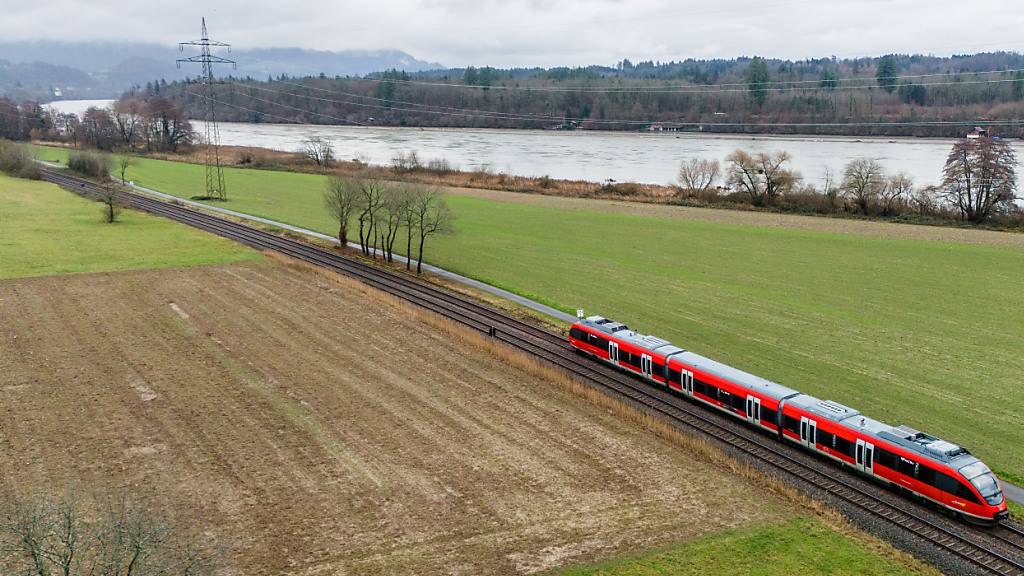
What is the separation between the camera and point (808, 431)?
2903 centimetres

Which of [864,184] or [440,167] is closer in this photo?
[864,184]

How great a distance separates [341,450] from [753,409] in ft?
53.7

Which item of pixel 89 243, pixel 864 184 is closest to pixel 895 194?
pixel 864 184

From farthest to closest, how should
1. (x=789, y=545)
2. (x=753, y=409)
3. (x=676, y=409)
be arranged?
(x=676, y=409), (x=753, y=409), (x=789, y=545)

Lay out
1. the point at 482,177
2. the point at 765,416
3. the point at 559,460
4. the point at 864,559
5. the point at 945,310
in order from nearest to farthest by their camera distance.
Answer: the point at 864,559 → the point at 559,460 → the point at 765,416 → the point at 945,310 → the point at 482,177

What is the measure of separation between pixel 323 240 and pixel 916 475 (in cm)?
5787

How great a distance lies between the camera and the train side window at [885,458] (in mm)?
26312

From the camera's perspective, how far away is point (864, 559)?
22.2m

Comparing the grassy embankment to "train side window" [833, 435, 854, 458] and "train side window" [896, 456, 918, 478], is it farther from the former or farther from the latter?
"train side window" [833, 435, 854, 458]

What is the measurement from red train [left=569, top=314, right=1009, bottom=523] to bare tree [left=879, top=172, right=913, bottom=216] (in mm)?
59972

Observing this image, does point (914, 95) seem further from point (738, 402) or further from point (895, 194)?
point (738, 402)

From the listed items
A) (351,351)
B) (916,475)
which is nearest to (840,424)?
(916,475)

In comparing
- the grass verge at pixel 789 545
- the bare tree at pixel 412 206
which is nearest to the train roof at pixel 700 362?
the grass verge at pixel 789 545

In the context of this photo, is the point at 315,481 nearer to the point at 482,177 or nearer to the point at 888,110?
the point at 482,177
